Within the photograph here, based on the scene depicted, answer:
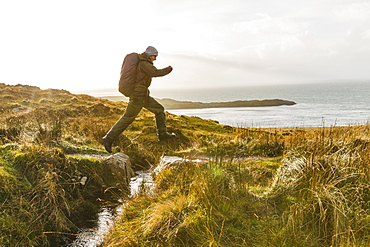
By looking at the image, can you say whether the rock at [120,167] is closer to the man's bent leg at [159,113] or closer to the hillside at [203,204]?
the hillside at [203,204]

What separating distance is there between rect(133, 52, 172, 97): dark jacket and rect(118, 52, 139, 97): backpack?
13 cm

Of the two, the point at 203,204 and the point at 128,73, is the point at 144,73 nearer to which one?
the point at 128,73

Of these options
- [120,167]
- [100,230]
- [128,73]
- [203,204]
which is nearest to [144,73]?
[128,73]

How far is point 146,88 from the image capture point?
9195 mm

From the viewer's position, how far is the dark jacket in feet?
28.5

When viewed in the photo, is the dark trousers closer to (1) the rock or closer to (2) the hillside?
(1) the rock

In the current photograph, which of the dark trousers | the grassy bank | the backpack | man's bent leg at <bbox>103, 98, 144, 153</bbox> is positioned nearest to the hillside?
the grassy bank

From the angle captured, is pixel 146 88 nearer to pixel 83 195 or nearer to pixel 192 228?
pixel 83 195

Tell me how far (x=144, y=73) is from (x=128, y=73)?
465 mm

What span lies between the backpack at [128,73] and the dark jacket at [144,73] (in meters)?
0.13

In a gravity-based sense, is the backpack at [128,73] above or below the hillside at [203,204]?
above

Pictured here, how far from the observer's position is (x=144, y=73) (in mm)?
8852

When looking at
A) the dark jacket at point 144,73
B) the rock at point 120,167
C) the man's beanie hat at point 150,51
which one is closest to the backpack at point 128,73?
the dark jacket at point 144,73

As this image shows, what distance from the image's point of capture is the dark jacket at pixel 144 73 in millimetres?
8680
